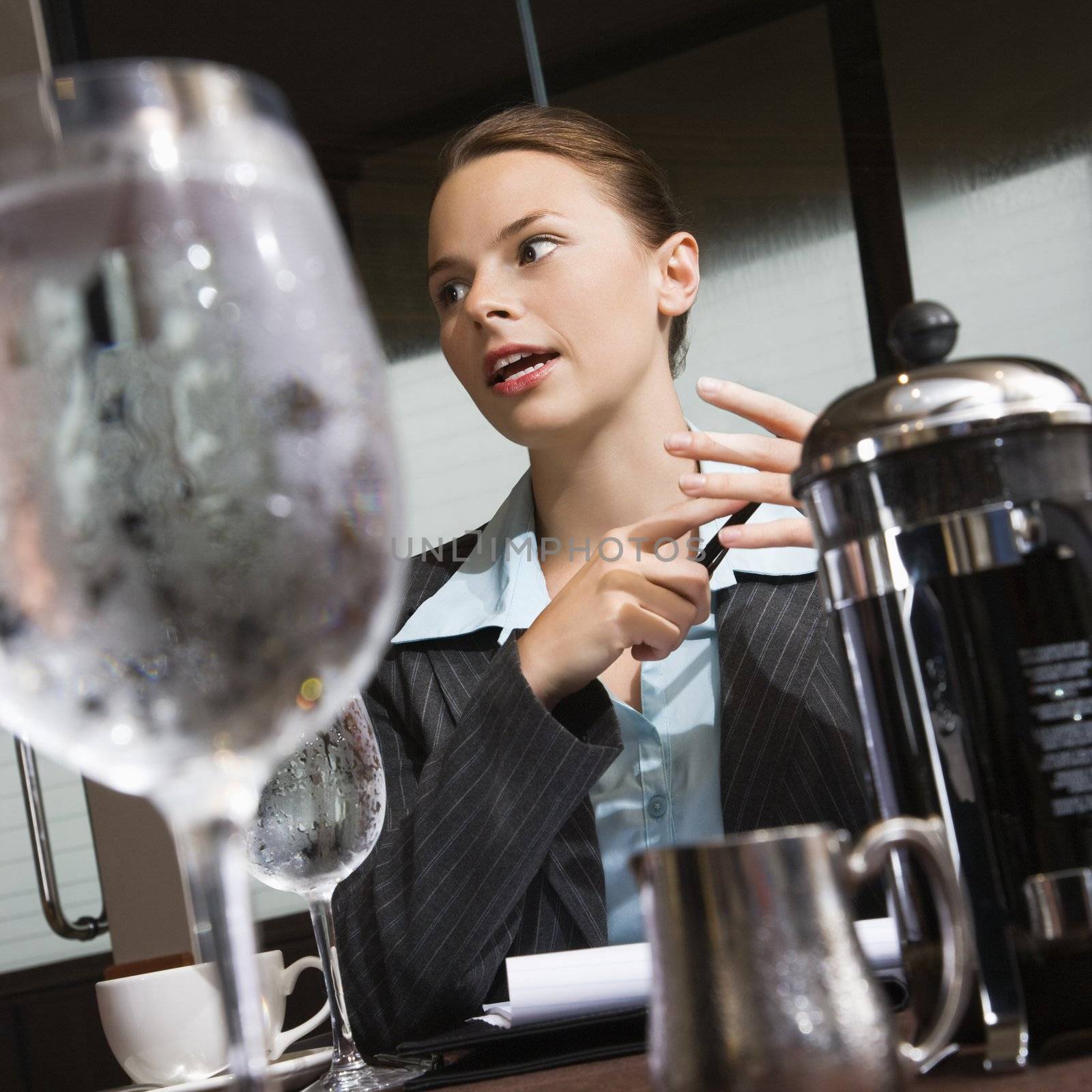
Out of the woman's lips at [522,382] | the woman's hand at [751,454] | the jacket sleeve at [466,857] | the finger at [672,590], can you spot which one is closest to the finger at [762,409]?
the woman's hand at [751,454]

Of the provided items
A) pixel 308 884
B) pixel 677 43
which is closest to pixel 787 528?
pixel 308 884

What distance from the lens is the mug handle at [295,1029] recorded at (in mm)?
668

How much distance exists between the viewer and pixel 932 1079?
0.33 meters

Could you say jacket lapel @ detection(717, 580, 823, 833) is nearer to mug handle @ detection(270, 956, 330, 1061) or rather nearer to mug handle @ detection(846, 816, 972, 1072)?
mug handle @ detection(270, 956, 330, 1061)

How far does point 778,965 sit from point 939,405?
172mm

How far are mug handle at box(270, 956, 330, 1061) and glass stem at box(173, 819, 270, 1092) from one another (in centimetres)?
49

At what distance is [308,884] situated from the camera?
0.62 metres

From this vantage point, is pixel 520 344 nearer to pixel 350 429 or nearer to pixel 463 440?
pixel 463 440

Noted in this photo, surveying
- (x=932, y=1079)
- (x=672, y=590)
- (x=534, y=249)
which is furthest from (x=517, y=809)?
(x=534, y=249)

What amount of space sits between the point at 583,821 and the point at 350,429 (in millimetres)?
890

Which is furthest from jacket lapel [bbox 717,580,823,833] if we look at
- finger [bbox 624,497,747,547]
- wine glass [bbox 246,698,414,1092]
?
wine glass [bbox 246,698,414,1092]

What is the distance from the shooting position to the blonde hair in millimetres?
1337

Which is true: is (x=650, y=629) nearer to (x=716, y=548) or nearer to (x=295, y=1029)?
(x=716, y=548)

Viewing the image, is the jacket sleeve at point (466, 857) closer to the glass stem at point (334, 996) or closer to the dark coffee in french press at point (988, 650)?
the glass stem at point (334, 996)
